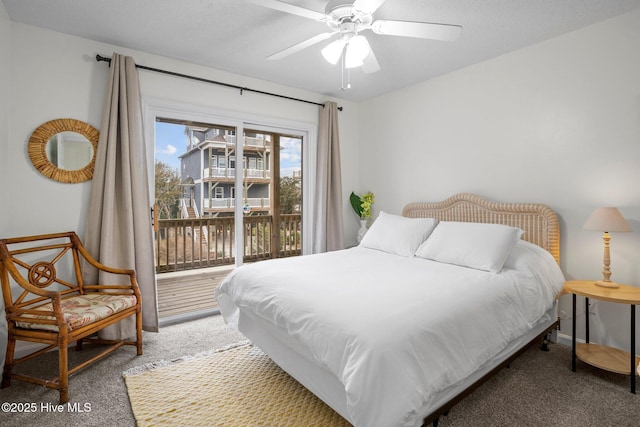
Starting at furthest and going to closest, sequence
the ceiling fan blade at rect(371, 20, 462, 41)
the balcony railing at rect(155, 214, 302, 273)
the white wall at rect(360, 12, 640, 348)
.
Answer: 1. the balcony railing at rect(155, 214, 302, 273)
2. the white wall at rect(360, 12, 640, 348)
3. the ceiling fan blade at rect(371, 20, 462, 41)

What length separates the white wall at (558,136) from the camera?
93.0 inches

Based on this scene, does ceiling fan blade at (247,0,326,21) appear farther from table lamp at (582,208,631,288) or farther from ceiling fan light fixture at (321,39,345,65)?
table lamp at (582,208,631,288)

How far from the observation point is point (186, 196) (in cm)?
364

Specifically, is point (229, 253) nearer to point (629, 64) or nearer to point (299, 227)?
point (299, 227)

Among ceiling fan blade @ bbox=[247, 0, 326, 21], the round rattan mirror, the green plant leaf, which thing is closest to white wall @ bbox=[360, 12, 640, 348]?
the green plant leaf

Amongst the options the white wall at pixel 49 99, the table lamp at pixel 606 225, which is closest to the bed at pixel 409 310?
the table lamp at pixel 606 225

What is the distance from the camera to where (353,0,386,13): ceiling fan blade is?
1.82 m

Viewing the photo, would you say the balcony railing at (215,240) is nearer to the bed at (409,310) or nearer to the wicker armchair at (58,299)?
the bed at (409,310)

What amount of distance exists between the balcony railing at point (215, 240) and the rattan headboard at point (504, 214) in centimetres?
165

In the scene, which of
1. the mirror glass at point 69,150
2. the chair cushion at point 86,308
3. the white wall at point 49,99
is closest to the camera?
the chair cushion at point 86,308

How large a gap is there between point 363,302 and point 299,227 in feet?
8.76

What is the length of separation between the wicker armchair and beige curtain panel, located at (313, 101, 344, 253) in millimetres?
2154

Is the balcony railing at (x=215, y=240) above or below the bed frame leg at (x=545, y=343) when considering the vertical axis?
above

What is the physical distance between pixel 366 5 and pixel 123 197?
95.3 inches
